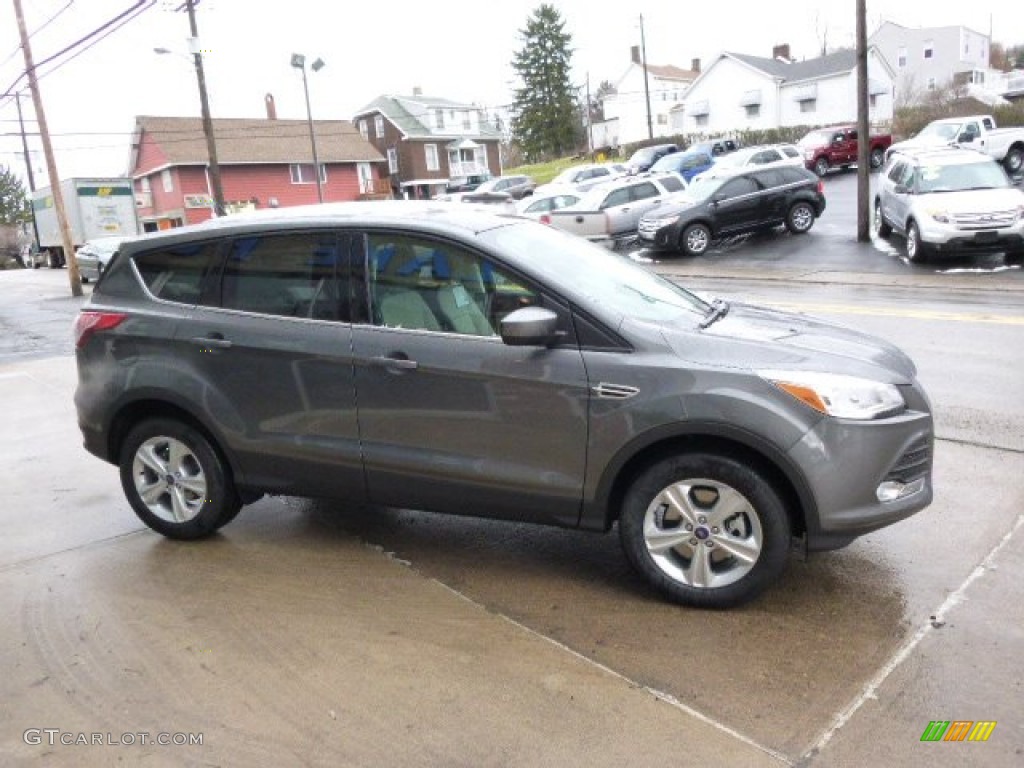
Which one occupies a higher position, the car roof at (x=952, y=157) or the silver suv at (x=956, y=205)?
the car roof at (x=952, y=157)

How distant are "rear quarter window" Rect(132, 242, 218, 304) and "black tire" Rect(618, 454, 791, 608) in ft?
8.61

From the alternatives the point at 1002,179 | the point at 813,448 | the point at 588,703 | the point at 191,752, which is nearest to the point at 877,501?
the point at 813,448

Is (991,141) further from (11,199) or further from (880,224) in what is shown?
(11,199)

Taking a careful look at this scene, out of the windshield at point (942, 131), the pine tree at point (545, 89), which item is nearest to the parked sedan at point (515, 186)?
the windshield at point (942, 131)

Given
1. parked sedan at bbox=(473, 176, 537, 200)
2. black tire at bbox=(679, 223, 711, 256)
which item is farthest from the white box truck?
black tire at bbox=(679, 223, 711, 256)

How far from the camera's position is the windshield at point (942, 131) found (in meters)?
33.8

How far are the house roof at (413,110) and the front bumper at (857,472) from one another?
2416 inches

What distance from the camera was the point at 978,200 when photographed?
15.3 metres

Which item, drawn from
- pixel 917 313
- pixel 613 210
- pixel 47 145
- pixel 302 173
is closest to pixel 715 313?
pixel 917 313

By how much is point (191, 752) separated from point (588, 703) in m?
1.40

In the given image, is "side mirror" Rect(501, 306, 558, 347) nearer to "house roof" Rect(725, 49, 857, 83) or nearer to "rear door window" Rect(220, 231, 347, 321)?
"rear door window" Rect(220, 231, 347, 321)

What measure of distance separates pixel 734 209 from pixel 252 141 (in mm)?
38406

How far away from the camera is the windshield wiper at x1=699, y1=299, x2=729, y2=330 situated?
13.5ft

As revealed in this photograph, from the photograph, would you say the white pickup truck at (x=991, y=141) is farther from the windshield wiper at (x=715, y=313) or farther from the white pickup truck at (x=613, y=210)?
the windshield wiper at (x=715, y=313)
